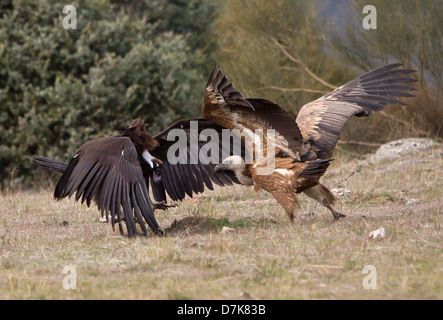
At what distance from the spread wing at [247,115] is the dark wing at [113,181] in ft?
2.95

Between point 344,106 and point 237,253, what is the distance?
9.25 feet

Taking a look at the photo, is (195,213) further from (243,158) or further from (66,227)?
(66,227)

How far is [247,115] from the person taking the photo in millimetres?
5996

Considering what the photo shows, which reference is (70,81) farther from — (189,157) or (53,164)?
(189,157)

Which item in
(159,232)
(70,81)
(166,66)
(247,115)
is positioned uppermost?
(166,66)

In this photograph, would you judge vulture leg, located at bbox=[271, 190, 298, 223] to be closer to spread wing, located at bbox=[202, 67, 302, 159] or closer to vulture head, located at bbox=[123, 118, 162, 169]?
spread wing, located at bbox=[202, 67, 302, 159]

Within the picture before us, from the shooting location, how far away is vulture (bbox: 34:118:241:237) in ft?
18.5

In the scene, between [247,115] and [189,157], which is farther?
[189,157]

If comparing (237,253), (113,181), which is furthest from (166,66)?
(237,253)

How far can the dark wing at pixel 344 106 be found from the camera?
648cm

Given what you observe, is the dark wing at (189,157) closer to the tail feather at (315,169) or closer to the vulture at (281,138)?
the vulture at (281,138)

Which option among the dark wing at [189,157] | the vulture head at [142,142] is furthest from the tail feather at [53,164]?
the dark wing at [189,157]

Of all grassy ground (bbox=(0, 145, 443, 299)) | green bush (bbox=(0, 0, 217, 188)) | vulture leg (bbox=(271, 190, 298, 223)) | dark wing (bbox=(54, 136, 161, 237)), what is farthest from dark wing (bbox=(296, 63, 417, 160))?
green bush (bbox=(0, 0, 217, 188))

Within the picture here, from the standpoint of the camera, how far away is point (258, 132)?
618cm
